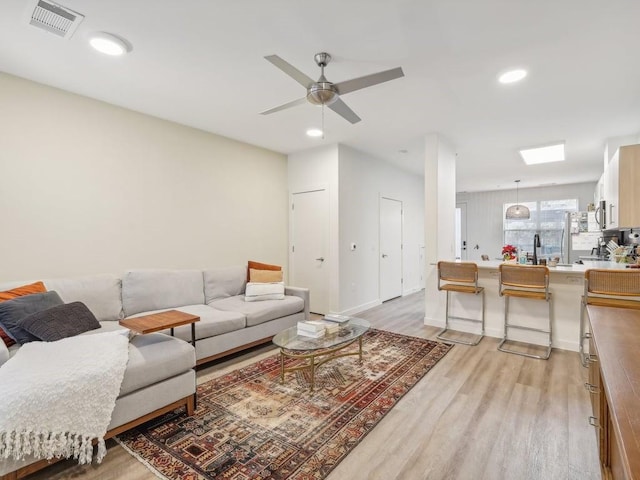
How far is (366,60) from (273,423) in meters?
2.84

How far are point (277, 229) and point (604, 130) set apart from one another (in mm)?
4748

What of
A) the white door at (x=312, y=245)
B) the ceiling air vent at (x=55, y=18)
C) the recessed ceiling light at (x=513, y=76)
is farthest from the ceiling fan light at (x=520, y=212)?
the ceiling air vent at (x=55, y=18)

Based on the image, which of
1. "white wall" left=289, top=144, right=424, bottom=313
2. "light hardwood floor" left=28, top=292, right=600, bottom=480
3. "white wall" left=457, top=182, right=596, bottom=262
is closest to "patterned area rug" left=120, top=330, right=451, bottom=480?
"light hardwood floor" left=28, top=292, right=600, bottom=480

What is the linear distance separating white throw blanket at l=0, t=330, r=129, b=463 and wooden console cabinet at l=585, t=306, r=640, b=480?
2245 mm

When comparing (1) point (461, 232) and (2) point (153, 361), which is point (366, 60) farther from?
(1) point (461, 232)

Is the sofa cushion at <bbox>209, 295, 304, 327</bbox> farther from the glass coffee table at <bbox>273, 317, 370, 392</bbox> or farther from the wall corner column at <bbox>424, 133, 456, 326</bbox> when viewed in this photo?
the wall corner column at <bbox>424, 133, 456, 326</bbox>

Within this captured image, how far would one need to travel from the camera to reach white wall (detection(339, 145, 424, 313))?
4.98 meters

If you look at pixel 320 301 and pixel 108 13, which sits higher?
pixel 108 13

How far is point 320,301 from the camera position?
16.6ft

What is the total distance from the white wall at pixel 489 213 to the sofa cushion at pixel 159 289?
8266 millimetres

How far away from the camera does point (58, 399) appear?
167 centimetres

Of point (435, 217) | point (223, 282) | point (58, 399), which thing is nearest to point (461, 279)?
point (435, 217)

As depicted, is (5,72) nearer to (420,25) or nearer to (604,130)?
(420,25)

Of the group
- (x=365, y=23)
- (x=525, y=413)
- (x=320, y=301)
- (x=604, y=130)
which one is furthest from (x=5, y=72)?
(x=604, y=130)
